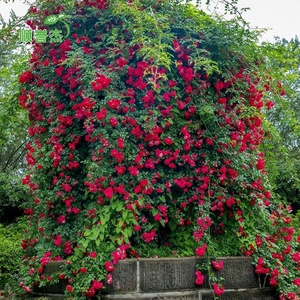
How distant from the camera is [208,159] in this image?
2.72 meters

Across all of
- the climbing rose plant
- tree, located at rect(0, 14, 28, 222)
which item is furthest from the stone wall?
tree, located at rect(0, 14, 28, 222)

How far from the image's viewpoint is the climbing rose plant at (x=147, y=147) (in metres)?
2.48

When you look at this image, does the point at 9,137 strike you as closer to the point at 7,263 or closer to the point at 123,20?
the point at 7,263

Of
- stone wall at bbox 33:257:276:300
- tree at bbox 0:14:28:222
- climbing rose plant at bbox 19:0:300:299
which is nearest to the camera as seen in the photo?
stone wall at bbox 33:257:276:300

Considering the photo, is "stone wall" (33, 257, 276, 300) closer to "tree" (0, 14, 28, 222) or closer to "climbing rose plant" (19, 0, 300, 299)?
"climbing rose plant" (19, 0, 300, 299)

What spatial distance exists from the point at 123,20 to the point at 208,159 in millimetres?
1105

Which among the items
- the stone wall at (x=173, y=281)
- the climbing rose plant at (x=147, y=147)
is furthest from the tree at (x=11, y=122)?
the stone wall at (x=173, y=281)

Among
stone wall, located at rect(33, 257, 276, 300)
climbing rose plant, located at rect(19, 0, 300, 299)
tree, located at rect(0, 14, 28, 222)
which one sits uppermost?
tree, located at rect(0, 14, 28, 222)

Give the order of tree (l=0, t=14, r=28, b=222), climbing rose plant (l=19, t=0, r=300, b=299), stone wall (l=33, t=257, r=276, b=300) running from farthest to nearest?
tree (l=0, t=14, r=28, b=222), climbing rose plant (l=19, t=0, r=300, b=299), stone wall (l=33, t=257, r=276, b=300)

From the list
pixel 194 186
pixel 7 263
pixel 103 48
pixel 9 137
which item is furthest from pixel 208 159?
pixel 9 137

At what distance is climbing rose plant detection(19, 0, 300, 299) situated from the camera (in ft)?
8.15

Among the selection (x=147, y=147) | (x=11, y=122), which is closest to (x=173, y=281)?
(x=147, y=147)

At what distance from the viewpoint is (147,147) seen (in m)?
2.65

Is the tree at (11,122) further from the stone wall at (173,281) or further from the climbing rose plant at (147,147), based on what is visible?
the stone wall at (173,281)
